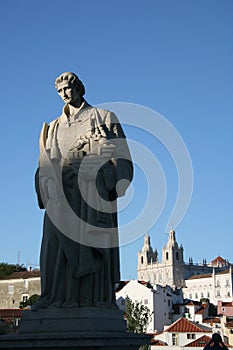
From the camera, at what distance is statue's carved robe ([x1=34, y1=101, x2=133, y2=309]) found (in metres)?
6.61

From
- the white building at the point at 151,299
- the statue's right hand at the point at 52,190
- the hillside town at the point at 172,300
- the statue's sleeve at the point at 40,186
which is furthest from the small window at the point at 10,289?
the statue's right hand at the point at 52,190

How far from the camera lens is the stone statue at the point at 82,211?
6.61 m

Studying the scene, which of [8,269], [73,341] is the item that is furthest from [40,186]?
[8,269]

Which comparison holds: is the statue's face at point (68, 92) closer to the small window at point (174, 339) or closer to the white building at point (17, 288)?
the small window at point (174, 339)

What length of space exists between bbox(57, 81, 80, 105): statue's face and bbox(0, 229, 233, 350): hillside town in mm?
4928

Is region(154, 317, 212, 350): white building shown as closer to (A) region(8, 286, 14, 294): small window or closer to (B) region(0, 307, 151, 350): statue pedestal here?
(A) region(8, 286, 14, 294): small window

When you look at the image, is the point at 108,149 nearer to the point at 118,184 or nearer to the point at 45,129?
the point at 118,184

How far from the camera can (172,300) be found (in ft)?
291

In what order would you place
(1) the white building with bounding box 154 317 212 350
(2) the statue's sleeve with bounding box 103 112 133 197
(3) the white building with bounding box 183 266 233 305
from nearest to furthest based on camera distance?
(2) the statue's sleeve with bounding box 103 112 133 197, (1) the white building with bounding box 154 317 212 350, (3) the white building with bounding box 183 266 233 305

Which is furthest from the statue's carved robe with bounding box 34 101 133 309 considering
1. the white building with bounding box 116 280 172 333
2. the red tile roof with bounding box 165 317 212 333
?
the white building with bounding box 116 280 172 333

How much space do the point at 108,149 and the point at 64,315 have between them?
1925 millimetres

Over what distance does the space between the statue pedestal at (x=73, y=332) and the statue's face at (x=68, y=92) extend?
2.66 meters

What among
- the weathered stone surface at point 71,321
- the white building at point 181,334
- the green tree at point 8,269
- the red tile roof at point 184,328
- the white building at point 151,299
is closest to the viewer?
the weathered stone surface at point 71,321

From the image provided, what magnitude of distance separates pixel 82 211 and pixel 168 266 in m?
175
